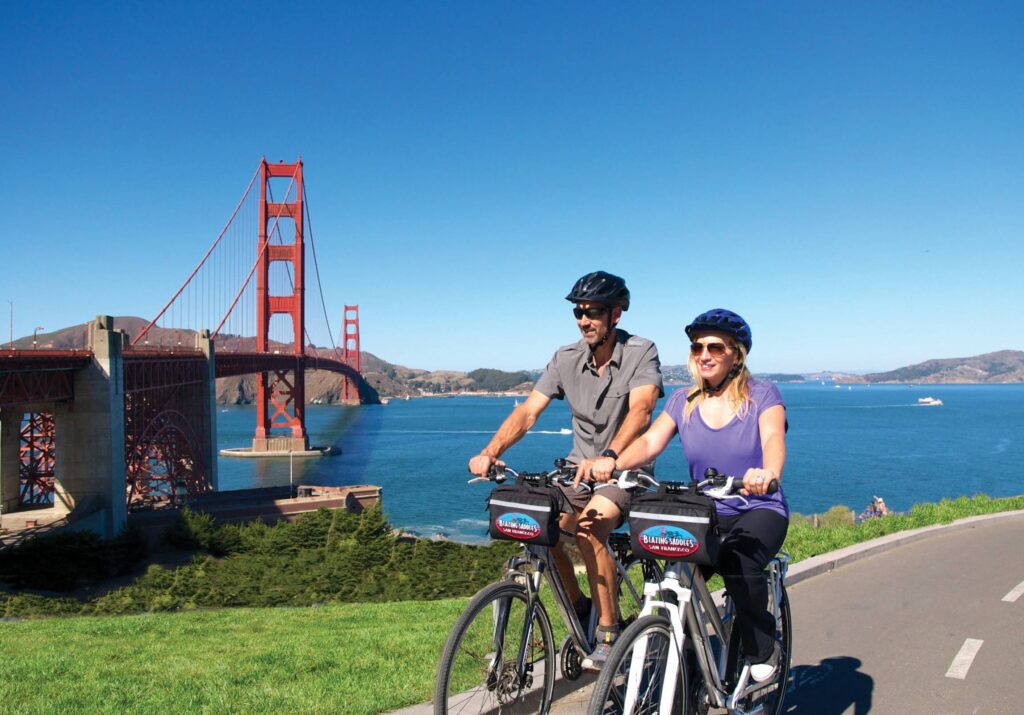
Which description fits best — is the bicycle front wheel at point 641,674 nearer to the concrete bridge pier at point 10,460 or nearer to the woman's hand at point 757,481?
the woman's hand at point 757,481

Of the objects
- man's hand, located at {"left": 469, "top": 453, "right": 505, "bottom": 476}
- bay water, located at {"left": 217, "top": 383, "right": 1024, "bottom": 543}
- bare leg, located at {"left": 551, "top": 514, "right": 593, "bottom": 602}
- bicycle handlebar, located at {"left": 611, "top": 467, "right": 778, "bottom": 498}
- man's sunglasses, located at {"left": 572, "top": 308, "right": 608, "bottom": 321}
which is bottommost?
bay water, located at {"left": 217, "top": 383, "right": 1024, "bottom": 543}

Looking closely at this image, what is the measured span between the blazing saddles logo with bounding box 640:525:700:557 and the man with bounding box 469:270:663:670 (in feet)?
1.35

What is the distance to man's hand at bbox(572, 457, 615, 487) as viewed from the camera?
3.12 m

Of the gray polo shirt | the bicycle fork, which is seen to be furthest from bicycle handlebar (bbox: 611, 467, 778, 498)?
the gray polo shirt

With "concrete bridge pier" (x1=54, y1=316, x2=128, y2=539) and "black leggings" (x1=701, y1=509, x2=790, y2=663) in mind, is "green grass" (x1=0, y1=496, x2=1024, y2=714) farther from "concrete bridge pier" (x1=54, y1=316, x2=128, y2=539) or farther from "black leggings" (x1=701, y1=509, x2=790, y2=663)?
"concrete bridge pier" (x1=54, y1=316, x2=128, y2=539)

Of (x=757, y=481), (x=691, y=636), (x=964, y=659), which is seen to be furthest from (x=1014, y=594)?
(x=757, y=481)

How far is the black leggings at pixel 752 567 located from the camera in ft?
10.2

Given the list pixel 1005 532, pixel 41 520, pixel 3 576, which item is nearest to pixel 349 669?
pixel 1005 532

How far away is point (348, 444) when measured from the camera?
75250mm

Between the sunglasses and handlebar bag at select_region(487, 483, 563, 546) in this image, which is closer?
handlebar bag at select_region(487, 483, 563, 546)

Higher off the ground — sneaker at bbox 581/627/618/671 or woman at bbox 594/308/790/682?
woman at bbox 594/308/790/682

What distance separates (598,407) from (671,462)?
184 ft

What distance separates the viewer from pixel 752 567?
10.3ft

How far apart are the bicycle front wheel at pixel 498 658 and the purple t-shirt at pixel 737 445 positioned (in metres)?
0.87
